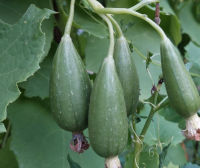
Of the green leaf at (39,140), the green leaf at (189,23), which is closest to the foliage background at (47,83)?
the green leaf at (39,140)

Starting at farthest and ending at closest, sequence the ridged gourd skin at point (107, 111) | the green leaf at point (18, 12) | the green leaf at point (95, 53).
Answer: the green leaf at point (95, 53) → the green leaf at point (18, 12) → the ridged gourd skin at point (107, 111)

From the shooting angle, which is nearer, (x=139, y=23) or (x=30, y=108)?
(x=30, y=108)

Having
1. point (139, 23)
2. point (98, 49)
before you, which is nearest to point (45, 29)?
point (98, 49)

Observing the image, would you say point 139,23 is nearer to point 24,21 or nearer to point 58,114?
point 24,21

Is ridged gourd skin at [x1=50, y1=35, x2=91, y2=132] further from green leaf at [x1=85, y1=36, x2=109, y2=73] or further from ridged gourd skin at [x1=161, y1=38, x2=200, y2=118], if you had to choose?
green leaf at [x1=85, y1=36, x2=109, y2=73]

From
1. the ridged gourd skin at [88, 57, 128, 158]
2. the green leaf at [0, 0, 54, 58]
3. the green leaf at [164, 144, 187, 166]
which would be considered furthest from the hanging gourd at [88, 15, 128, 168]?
the green leaf at [164, 144, 187, 166]

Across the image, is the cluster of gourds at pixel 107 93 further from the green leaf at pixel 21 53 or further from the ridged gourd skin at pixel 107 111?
the green leaf at pixel 21 53
